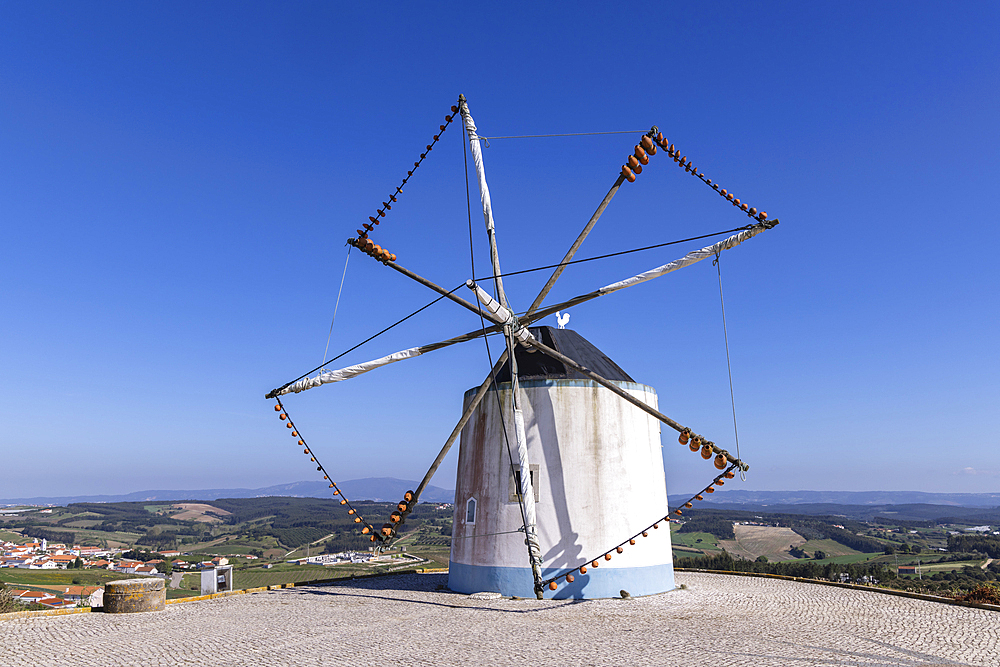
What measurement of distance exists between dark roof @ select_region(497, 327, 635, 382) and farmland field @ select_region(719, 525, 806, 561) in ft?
222

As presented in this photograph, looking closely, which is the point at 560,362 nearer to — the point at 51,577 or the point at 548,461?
the point at 548,461

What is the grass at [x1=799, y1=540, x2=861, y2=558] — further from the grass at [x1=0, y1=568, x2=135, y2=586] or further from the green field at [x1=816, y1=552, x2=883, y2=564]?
the grass at [x1=0, y1=568, x2=135, y2=586]

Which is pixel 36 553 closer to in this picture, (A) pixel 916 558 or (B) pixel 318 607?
(B) pixel 318 607

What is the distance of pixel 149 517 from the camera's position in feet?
577

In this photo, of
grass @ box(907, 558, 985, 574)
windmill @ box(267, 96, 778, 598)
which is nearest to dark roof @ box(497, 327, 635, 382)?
windmill @ box(267, 96, 778, 598)

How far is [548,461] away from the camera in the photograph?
17750 mm

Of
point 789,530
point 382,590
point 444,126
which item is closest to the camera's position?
point 444,126

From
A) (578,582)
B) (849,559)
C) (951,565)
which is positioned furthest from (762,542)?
(578,582)

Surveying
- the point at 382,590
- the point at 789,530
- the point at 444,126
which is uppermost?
the point at 444,126

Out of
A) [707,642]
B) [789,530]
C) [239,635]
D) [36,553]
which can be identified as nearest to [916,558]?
[789,530]

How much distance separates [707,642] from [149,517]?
19522cm

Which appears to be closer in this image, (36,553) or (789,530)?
(36,553)

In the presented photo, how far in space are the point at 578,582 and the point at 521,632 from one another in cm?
428

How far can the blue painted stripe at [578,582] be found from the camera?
56.2ft
